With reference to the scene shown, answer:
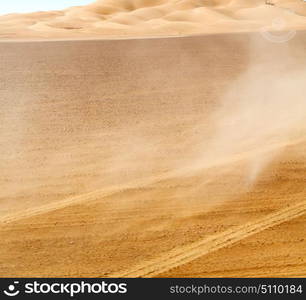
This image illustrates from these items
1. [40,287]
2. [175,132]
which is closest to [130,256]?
[40,287]

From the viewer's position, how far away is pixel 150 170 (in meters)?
8.81

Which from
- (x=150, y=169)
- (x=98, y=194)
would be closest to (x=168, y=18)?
(x=150, y=169)

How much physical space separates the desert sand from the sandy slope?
19.2 metres

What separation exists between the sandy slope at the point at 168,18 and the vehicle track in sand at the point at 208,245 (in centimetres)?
2777

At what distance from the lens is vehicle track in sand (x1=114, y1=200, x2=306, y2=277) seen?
5.91 m

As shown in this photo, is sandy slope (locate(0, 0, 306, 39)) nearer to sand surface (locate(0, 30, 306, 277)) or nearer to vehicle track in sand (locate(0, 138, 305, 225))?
sand surface (locate(0, 30, 306, 277))

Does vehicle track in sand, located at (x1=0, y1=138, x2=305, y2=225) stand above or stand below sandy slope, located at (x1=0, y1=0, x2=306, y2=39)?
below

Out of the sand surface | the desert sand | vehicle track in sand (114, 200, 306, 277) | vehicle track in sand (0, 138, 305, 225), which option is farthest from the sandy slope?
vehicle track in sand (114, 200, 306, 277)

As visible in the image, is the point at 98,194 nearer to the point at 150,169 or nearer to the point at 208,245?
the point at 150,169

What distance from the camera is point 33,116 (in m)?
11.8

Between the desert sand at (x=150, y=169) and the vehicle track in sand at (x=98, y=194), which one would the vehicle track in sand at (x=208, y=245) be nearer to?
the desert sand at (x=150, y=169)

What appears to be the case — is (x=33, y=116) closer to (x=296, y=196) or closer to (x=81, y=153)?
(x=81, y=153)

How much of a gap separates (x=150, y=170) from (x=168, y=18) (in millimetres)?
40355

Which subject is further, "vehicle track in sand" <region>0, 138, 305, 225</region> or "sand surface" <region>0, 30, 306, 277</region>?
"vehicle track in sand" <region>0, 138, 305, 225</region>
